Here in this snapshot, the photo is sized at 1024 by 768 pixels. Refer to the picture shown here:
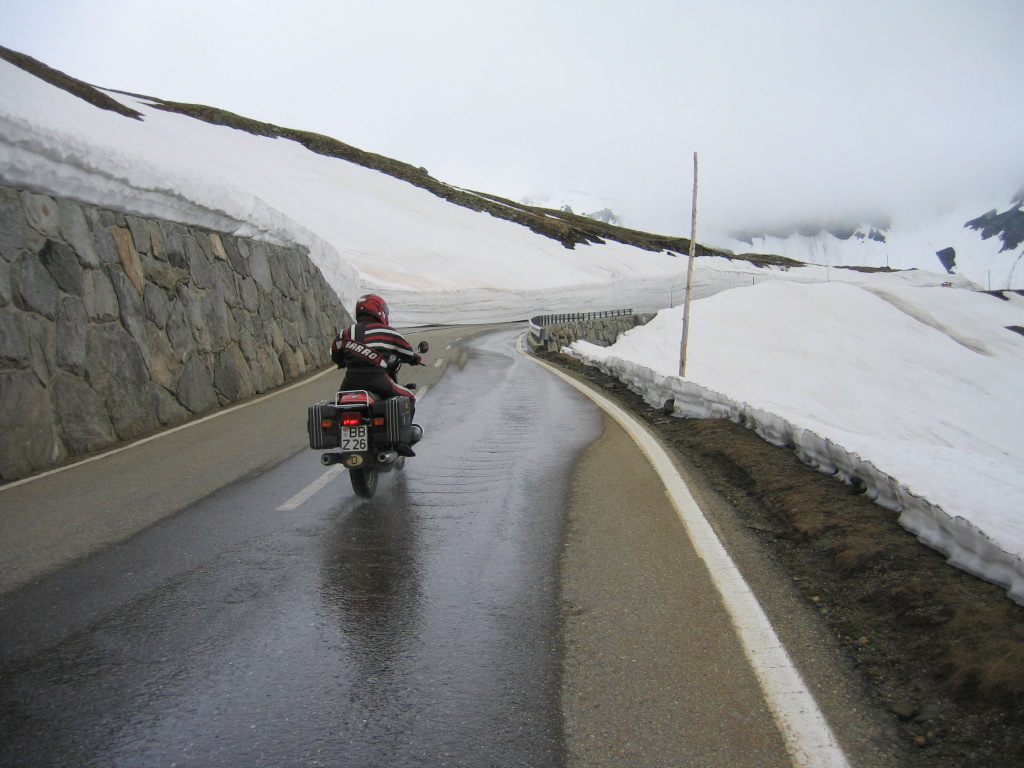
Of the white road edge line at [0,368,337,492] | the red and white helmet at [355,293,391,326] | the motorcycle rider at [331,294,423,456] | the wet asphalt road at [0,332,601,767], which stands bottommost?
the white road edge line at [0,368,337,492]

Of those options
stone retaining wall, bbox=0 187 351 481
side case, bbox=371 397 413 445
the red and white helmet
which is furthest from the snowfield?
the red and white helmet

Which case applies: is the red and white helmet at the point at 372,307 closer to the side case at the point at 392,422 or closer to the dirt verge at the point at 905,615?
the side case at the point at 392,422

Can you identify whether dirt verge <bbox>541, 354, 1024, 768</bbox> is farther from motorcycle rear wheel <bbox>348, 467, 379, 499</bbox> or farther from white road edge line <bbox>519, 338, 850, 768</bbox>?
motorcycle rear wheel <bbox>348, 467, 379, 499</bbox>

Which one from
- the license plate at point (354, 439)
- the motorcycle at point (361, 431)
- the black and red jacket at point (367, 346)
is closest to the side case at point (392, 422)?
the motorcycle at point (361, 431)

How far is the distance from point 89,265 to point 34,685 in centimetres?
725

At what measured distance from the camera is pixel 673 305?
50.0 meters

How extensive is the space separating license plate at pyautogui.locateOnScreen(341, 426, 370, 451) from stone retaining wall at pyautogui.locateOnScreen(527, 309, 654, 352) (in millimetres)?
18135

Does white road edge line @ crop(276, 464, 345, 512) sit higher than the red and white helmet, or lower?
lower

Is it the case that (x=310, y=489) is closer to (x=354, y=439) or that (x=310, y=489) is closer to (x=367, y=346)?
(x=354, y=439)

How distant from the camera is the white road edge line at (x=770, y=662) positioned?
2.56 m

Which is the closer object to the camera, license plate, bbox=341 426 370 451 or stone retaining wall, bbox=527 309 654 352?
license plate, bbox=341 426 370 451

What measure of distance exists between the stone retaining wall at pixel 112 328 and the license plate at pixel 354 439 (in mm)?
3778

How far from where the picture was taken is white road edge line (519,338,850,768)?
101 inches

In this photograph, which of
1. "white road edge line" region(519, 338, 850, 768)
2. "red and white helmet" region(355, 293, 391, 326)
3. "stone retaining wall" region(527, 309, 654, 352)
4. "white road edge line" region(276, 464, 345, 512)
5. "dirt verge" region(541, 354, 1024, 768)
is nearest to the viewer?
"white road edge line" region(519, 338, 850, 768)
